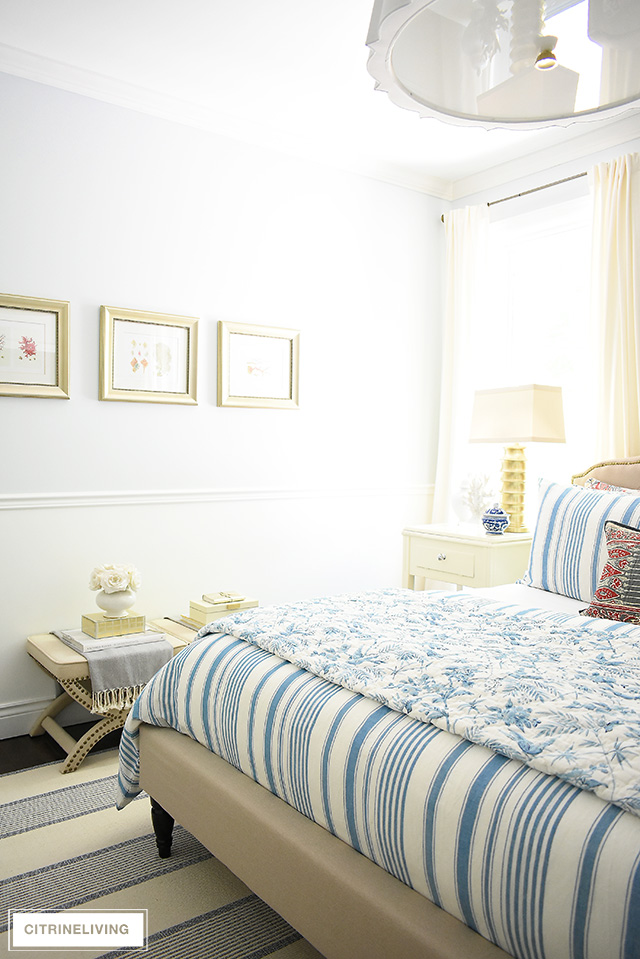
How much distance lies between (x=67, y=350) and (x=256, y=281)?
1052 mm

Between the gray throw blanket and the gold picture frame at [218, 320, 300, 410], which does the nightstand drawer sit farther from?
the gray throw blanket

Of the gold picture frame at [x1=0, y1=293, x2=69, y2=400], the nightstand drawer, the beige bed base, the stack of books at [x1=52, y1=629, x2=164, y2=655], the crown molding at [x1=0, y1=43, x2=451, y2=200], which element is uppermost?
the crown molding at [x1=0, y1=43, x2=451, y2=200]

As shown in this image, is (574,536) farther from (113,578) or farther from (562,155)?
(562,155)

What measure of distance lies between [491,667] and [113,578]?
1761 mm

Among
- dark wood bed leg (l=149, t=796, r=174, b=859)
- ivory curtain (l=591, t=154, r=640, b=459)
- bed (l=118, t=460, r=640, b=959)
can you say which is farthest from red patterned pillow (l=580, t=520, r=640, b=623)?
dark wood bed leg (l=149, t=796, r=174, b=859)

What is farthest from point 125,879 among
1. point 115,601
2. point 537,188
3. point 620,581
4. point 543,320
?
point 537,188

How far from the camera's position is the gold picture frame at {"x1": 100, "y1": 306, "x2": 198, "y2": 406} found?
3.21 metres

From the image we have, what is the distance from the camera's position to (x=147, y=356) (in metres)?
3.33

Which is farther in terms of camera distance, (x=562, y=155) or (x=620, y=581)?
(x=562, y=155)

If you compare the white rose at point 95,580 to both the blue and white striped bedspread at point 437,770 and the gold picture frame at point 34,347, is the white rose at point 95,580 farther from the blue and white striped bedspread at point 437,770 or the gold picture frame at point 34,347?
the blue and white striped bedspread at point 437,770

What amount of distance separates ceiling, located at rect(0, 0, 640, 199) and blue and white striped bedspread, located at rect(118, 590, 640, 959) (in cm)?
218

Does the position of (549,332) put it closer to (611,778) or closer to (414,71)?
(414,71)

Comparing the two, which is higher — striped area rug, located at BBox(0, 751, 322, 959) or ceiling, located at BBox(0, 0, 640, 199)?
ceiling, located at BBox(0, 0, 640, 199)

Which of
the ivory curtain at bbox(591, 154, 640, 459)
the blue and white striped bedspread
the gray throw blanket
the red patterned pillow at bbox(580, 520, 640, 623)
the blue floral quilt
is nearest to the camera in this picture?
the blue and white striped bedspread
